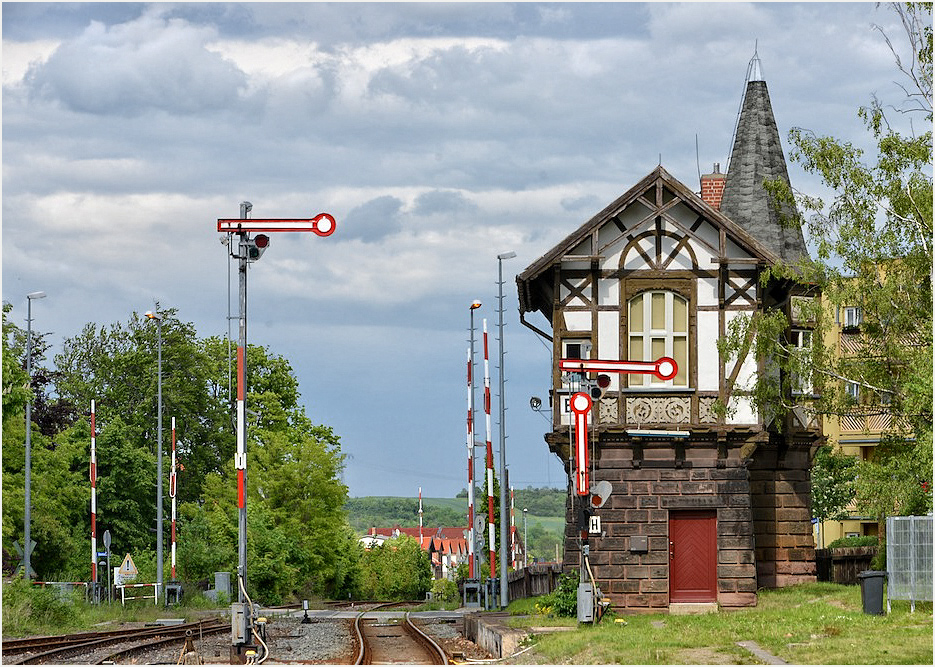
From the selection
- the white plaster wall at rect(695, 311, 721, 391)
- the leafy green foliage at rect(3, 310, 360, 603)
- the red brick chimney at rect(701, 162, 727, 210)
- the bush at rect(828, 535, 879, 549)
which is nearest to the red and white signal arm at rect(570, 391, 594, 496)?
the white plaster wall at rect(695, 311, 721, 391)

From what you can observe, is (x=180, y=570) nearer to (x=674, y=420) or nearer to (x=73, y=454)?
(x=73, y=454)

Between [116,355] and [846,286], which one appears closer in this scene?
[846,286]

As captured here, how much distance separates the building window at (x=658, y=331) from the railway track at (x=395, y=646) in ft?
24.5

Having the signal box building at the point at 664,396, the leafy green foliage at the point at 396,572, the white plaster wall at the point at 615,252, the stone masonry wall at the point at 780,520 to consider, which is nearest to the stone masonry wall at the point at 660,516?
the signal box building at the point at 664,396

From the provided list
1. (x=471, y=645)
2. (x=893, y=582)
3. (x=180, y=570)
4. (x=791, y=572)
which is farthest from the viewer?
(x=180, y=570)

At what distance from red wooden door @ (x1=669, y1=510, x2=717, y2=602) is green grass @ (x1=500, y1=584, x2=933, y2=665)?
9.77ft

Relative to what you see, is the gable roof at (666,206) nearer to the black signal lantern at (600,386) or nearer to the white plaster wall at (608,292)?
the white plaster wall at (608,292)

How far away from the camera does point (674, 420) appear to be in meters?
30.4

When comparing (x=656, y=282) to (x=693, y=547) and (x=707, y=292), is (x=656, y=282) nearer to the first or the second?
(x=707, y=292)

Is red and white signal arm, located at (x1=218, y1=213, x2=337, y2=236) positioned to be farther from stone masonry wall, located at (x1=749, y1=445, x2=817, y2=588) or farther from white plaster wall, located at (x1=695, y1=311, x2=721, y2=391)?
stone masonry wall, located at (x1=749, y1=445, x2=817, y2=588)

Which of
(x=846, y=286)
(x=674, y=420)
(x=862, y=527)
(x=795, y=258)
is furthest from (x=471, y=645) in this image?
(x=862, y=527)

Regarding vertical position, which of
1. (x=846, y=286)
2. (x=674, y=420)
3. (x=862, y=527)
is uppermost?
(x=846, y=286)

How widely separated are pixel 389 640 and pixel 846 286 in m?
12.1

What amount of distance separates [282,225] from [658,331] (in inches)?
476
